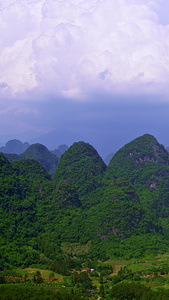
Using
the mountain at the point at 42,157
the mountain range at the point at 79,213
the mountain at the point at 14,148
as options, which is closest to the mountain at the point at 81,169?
the mountain range at the point at 79,213

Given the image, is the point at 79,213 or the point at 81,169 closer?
the point at 79,213

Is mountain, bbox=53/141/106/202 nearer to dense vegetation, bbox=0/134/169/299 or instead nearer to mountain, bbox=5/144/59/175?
dense vegetation, bbox=0/134/169/299

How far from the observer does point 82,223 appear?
49.4 meters

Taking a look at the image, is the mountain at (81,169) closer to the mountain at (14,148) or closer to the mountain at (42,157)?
the mountain at (42,157)

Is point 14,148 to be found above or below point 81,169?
above

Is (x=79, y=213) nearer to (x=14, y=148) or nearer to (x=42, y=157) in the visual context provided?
(x=42, y=157)

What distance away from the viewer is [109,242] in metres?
45.5

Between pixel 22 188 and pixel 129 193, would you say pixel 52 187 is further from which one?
pixel 129 193

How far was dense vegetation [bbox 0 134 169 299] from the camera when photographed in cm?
3344

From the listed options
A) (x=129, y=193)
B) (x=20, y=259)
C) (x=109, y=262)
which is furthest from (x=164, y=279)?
(x=129, y=193)

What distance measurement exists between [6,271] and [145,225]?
80.1 ft

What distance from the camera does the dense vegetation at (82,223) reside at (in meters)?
33.4

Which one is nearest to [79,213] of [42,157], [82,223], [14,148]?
[82,223]

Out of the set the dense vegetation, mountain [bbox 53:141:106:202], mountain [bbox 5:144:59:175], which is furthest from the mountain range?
mountain [bbox 5:144:59:175]
